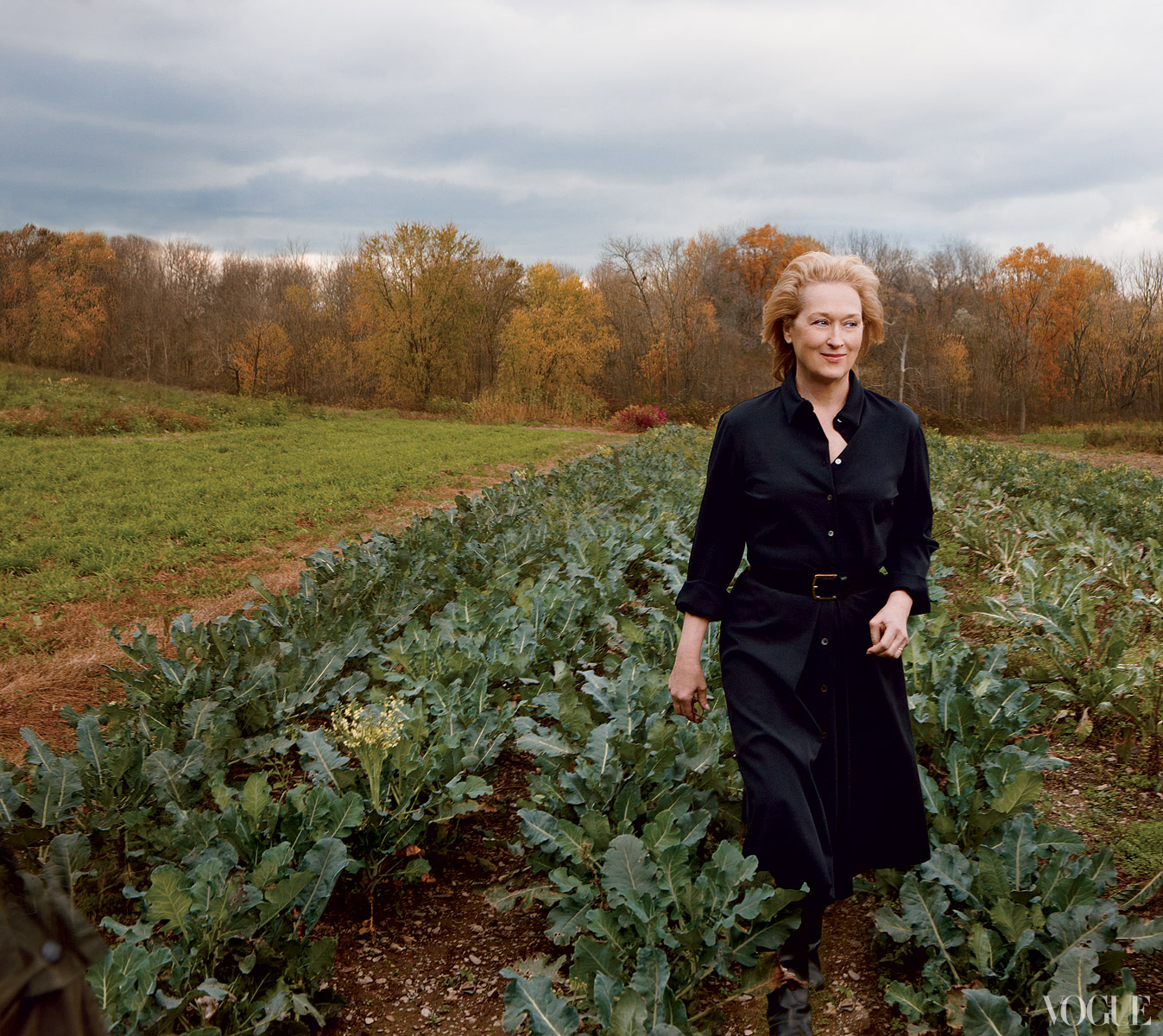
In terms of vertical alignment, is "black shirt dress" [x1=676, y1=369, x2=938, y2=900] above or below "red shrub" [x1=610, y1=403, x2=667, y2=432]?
below

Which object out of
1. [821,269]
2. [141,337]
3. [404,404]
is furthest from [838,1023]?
[141,337]

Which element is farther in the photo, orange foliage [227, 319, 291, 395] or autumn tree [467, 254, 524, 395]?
autumn tree [467, 254, 524, 395]

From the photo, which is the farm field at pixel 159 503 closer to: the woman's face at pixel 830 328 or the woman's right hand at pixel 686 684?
the woman's right hand at pixel 686 684

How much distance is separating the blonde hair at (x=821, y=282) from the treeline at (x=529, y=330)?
3264 centimetres

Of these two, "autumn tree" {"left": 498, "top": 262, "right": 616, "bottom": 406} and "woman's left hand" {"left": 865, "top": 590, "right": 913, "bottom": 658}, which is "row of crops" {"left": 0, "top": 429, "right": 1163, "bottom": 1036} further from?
"autumn tree" {"left": 498, "top": 262, "right": 616, "bottom": 406}

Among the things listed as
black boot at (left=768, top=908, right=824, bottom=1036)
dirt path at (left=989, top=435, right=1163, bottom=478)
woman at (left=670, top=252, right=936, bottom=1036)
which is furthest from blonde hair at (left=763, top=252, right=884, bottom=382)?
dirt path at (left=989, top=435, right=1163, bottom=478)

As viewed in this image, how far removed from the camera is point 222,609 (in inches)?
294

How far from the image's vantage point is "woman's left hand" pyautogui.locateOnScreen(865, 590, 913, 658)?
7.58ft

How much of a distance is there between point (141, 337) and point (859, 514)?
179 feet

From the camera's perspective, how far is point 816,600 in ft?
7.80

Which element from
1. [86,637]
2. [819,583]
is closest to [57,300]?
[86,637]

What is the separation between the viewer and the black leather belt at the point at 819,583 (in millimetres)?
2381

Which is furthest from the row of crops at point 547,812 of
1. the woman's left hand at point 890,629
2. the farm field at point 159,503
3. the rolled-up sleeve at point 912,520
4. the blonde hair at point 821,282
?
the farm field at point 159,503

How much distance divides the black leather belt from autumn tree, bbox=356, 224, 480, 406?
38.6m
